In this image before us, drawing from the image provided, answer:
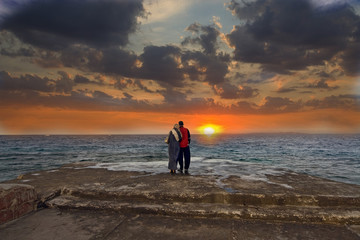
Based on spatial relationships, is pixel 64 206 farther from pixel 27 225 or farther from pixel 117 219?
pixel 117 219

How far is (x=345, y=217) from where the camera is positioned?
3.26m

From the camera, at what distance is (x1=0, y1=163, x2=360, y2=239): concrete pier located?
2.89 metres

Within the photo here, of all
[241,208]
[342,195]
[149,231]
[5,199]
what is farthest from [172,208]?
[342,195]

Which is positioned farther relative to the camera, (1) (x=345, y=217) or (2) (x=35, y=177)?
(2) (x=35, y=177)

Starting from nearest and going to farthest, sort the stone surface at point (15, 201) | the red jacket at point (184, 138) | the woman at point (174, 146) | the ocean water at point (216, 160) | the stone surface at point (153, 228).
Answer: the stone surface at point (153, 228) → the stone surface at point (15, 201) → the woman at point (174, 146) → the red jacket at point (184, 138) → the ocean water at point (216, 160)

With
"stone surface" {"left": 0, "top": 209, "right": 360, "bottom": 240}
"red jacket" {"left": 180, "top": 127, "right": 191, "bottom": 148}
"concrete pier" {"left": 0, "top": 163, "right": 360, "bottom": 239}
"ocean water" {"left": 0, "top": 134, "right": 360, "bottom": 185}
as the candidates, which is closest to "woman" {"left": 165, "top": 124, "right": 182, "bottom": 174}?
"red jacket" {"left": 180, "top": 127, "right": 191, "bottom": 148}

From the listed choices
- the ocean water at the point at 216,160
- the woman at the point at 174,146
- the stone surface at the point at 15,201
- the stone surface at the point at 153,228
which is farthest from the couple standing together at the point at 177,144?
the stone surface at the point at 15,201

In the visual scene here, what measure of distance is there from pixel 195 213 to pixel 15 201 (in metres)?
3.00

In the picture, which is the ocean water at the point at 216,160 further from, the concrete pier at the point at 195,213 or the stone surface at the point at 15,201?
the stone surface at the point at 15,201

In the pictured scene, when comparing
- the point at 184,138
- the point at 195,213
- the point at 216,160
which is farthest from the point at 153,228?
the point at 216,160

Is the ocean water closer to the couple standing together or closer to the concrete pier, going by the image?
the couple standing together

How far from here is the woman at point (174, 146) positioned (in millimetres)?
6632

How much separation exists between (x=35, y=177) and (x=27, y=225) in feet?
12.3

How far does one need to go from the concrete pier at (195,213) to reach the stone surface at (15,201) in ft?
0.40
